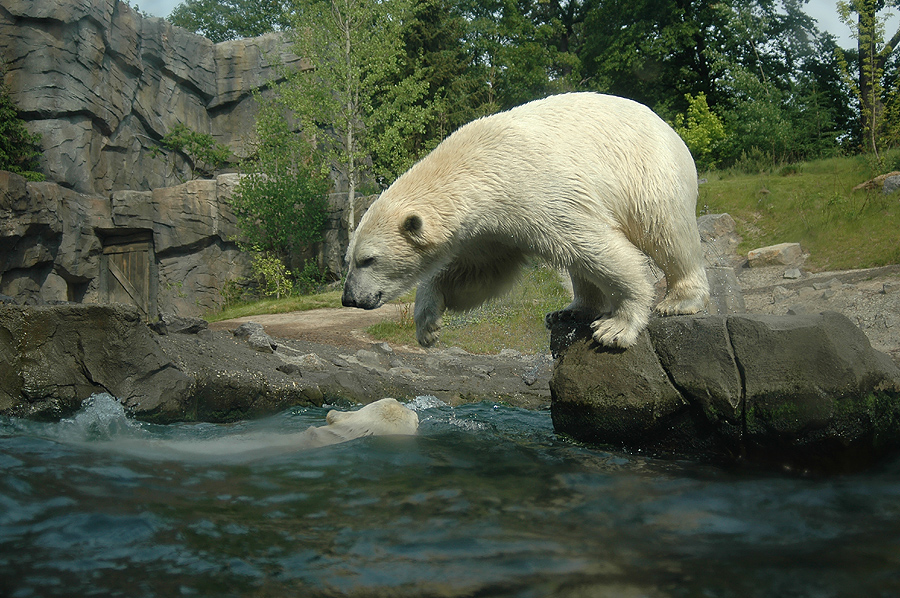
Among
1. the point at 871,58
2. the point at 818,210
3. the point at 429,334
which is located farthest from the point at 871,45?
the point at 429,334

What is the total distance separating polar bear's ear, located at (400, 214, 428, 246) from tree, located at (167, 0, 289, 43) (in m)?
31.2

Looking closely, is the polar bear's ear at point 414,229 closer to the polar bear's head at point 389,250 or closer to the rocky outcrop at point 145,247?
the polar bear's head at point 389,250

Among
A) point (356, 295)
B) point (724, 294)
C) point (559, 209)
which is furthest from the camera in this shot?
point (724, 294)

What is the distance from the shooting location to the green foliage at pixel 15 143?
1549 cm

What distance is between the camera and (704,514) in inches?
104

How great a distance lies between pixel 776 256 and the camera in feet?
40.9

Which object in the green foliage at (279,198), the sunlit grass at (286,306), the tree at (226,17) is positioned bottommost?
the sunlit grass at (286,306)

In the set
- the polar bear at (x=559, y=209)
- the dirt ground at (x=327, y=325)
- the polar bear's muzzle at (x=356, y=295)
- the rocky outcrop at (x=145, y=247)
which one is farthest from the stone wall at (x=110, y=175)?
the polar bear at (x=559, y=209)

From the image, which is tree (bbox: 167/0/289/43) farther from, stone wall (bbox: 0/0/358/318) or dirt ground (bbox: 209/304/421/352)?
dirt ground (bbox: 209/304/421/352)

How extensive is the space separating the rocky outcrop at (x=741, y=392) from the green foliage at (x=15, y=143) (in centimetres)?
1635

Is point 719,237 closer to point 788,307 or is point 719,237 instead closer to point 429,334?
point 788,307

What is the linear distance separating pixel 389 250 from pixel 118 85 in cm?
1834

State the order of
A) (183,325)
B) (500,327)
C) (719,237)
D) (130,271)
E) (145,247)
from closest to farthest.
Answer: (183,325)
(500,327)
(719,237)
(130,271)
(145,247)

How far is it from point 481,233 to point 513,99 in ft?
77.3
